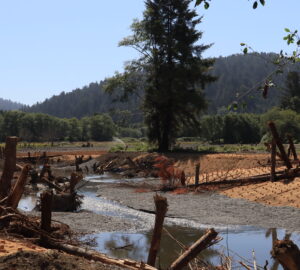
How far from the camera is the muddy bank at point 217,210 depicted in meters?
16.4

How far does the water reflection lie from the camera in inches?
456

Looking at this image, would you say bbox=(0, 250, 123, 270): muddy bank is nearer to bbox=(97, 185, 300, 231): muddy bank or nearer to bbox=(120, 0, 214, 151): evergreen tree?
bbox=(97, 185, 300, 231): muddy bank

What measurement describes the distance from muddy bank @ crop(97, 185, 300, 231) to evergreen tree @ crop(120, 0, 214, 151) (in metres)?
19.6

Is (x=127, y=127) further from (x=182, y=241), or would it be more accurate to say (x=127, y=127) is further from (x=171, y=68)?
(x=182, y=241)

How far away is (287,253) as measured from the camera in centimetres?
387

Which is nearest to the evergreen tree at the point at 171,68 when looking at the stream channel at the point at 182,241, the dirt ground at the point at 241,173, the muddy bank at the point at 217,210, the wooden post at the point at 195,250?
the dirt ground at the point at 241,173

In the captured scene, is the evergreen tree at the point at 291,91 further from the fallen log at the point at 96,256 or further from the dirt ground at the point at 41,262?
the dirt ground at the point at 41,262

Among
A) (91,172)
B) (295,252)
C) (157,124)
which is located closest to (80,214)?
(295,252)

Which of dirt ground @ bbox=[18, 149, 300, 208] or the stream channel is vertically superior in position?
dirt ground @ bbox=[18, 149, 300, 208]

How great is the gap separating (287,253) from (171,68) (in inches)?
1578

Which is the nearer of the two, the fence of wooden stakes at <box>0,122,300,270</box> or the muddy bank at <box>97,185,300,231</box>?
the fence of wooden stakes at <box>0,122,300,270</box>

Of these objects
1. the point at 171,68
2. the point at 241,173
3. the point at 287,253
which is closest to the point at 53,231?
the point at 287,253

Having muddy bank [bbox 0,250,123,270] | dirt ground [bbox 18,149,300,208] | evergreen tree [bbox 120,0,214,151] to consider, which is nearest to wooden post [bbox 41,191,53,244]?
muddy bank [bbox 0,250,123,270]

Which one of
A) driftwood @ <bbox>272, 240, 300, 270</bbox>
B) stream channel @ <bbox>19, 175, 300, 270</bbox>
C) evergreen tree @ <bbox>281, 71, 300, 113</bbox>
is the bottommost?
stream channel @ <bbox>19, 175, 300, 270</bbox>
